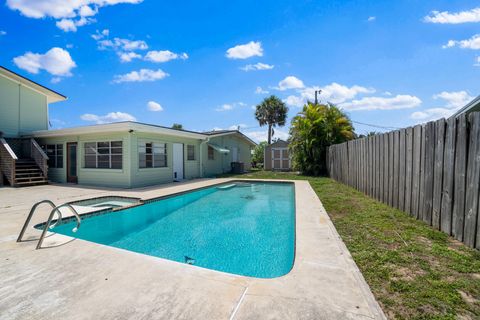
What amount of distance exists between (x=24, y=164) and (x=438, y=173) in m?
16.9

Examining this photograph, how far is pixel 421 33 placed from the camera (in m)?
9.45

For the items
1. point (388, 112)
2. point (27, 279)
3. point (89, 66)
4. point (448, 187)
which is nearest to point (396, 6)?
point (448, 187)

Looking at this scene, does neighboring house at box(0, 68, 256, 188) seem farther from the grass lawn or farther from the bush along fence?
the bush along fence

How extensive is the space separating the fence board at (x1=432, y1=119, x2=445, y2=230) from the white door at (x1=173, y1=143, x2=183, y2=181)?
468 inches

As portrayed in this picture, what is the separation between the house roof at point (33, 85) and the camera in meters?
12.7

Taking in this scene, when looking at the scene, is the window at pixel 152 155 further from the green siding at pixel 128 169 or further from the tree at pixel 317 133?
the tree at pixel 317 133

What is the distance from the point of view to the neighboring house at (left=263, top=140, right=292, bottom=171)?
24.7 m

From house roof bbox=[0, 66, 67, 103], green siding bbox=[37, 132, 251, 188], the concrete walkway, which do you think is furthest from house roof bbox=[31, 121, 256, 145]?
the concrete walkway

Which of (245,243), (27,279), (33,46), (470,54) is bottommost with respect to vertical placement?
(245,243)

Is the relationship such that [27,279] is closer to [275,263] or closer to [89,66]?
[275,263]

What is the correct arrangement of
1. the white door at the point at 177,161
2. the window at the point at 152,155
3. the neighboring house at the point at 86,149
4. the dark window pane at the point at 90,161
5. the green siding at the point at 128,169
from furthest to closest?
the white door at the point at 177,161, the dark window pane at the point at 90,161, the window at the point at 152,155, the neighboring house at the point at 86,149, the green siding at the point at 128,169

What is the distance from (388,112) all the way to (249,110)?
→ 17675mm

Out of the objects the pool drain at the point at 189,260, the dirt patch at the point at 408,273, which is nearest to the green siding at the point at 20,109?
the pool drain at the point at 189,260

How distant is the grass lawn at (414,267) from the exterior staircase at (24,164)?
1410cm
